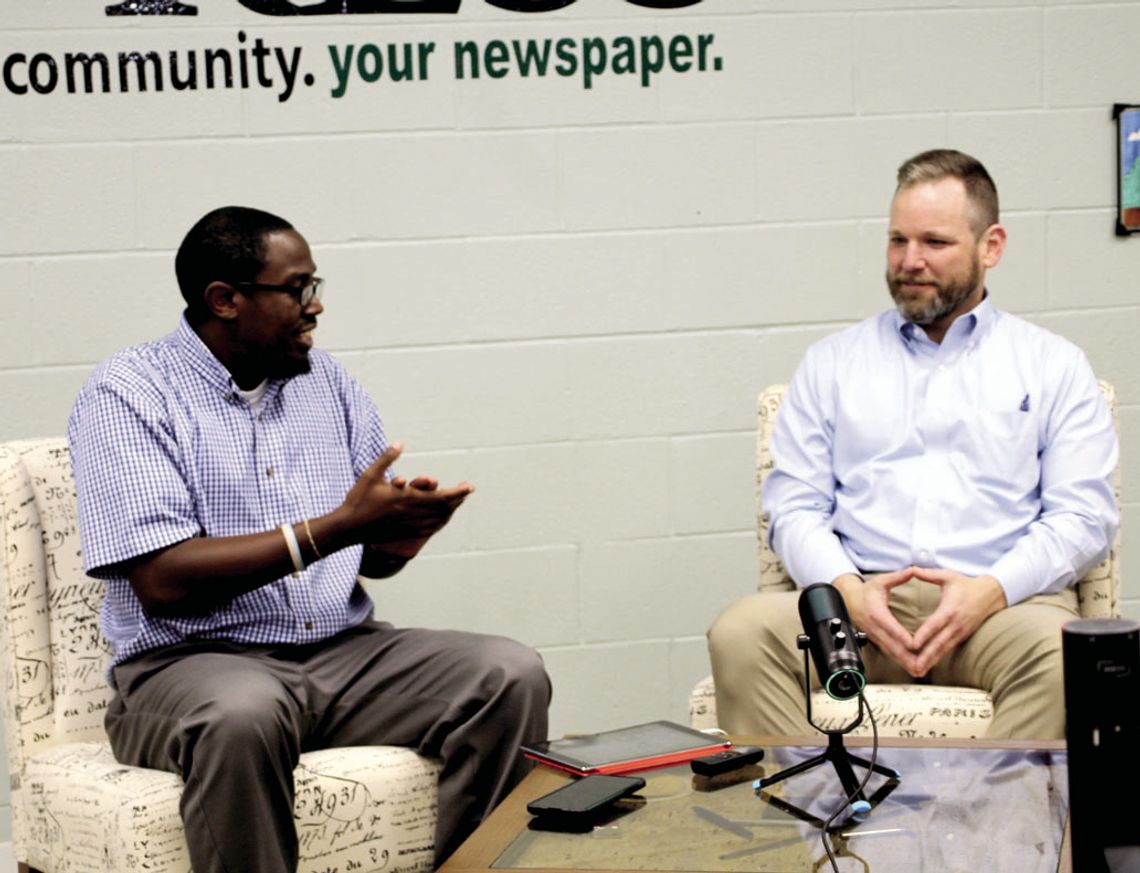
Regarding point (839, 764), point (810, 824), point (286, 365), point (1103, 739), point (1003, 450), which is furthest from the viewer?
point (1003, 450)

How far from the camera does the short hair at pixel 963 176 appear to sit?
3.02 metres

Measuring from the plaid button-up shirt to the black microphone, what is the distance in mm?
971

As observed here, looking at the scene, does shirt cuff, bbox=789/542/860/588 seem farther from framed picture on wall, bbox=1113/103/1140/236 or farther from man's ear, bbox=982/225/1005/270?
framed picture on wall, bbox=1113/103/1140/236

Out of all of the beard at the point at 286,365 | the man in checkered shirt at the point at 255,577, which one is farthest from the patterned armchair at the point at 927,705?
the beard at the point at 286,365

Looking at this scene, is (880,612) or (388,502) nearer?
(388,502)

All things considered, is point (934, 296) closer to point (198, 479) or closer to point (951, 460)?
point (951, 460)

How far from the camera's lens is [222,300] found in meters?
2.65

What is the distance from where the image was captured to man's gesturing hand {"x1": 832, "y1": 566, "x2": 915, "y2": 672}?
2.72m

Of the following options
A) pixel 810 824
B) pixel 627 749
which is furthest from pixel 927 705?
pixel 810 824

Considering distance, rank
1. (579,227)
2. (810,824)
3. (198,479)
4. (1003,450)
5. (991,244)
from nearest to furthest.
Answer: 1. (810,824)
2. (198,479)
3. (1003,450)
4. (991,244)
5. (579,227)

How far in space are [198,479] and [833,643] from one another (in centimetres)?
113

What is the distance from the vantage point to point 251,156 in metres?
3.30

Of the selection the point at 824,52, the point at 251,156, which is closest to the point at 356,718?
the point at 251,156

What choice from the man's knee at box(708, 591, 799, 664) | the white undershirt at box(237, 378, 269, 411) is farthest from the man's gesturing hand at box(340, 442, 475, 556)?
the man's knee at box(708, 591, 799, 664)
